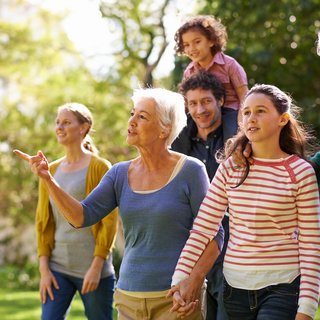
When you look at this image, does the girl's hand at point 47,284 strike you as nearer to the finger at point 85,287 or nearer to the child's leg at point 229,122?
the finger at point 85,287

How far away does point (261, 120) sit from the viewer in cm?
423

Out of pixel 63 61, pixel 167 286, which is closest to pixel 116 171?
pixel 167 286

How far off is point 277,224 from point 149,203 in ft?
2.44

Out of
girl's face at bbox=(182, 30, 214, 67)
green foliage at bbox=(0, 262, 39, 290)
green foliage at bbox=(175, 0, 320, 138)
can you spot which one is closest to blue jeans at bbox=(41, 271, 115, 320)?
girl's face at bbox=(182, 30, 214, 67)

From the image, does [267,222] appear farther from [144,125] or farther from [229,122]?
[229,122]

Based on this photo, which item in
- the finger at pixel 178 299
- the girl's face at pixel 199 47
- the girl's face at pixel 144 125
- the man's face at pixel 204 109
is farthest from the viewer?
the girl's face at pixel 199 47

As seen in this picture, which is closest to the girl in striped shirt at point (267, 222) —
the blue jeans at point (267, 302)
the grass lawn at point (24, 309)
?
the blue jeans at point (267, 302)

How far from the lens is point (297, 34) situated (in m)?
14.6

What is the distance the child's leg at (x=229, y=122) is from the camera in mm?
5383

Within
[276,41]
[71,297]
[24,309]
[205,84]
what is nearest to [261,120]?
[205,84]

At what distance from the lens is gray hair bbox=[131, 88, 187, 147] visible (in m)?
4.72

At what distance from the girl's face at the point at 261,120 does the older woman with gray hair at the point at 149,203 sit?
48 centimetres

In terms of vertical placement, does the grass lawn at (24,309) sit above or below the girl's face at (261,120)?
below

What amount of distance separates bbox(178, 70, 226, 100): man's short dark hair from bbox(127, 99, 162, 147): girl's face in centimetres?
77
